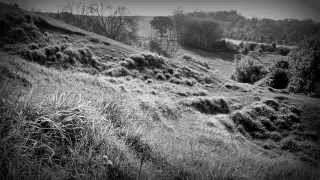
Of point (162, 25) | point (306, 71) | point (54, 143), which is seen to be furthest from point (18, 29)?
point (162, 25)

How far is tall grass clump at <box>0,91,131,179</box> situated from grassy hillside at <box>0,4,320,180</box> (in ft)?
0.05

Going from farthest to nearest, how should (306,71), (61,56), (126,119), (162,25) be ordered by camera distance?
(162,25)
(306,71)
(61,56)
(126,119)

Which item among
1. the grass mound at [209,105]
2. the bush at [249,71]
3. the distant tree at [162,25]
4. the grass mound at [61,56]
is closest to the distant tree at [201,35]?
the distant tree at [162,25]

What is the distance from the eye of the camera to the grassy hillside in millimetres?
2693

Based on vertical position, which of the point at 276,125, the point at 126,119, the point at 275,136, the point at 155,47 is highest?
the point at 155,47

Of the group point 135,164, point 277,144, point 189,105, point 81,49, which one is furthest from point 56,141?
point 81,49

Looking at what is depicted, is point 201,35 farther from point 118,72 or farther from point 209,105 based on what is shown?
point 209,105

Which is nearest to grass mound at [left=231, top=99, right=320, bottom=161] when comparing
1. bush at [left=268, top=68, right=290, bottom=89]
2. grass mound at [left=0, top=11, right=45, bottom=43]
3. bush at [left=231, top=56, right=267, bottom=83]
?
bush at [left=268, top=68, right=290, bottom=89]

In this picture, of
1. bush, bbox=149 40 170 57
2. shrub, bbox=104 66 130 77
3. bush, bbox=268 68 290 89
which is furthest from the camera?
bush, bbox=149 40 170 57

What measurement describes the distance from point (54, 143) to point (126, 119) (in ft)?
7.19

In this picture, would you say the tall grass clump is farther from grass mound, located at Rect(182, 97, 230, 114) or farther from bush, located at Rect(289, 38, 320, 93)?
bush, located at Rect(289, 38, 320, 93)

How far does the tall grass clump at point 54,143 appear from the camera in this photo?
225cm

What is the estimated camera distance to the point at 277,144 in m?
13.0

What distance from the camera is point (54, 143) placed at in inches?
111
